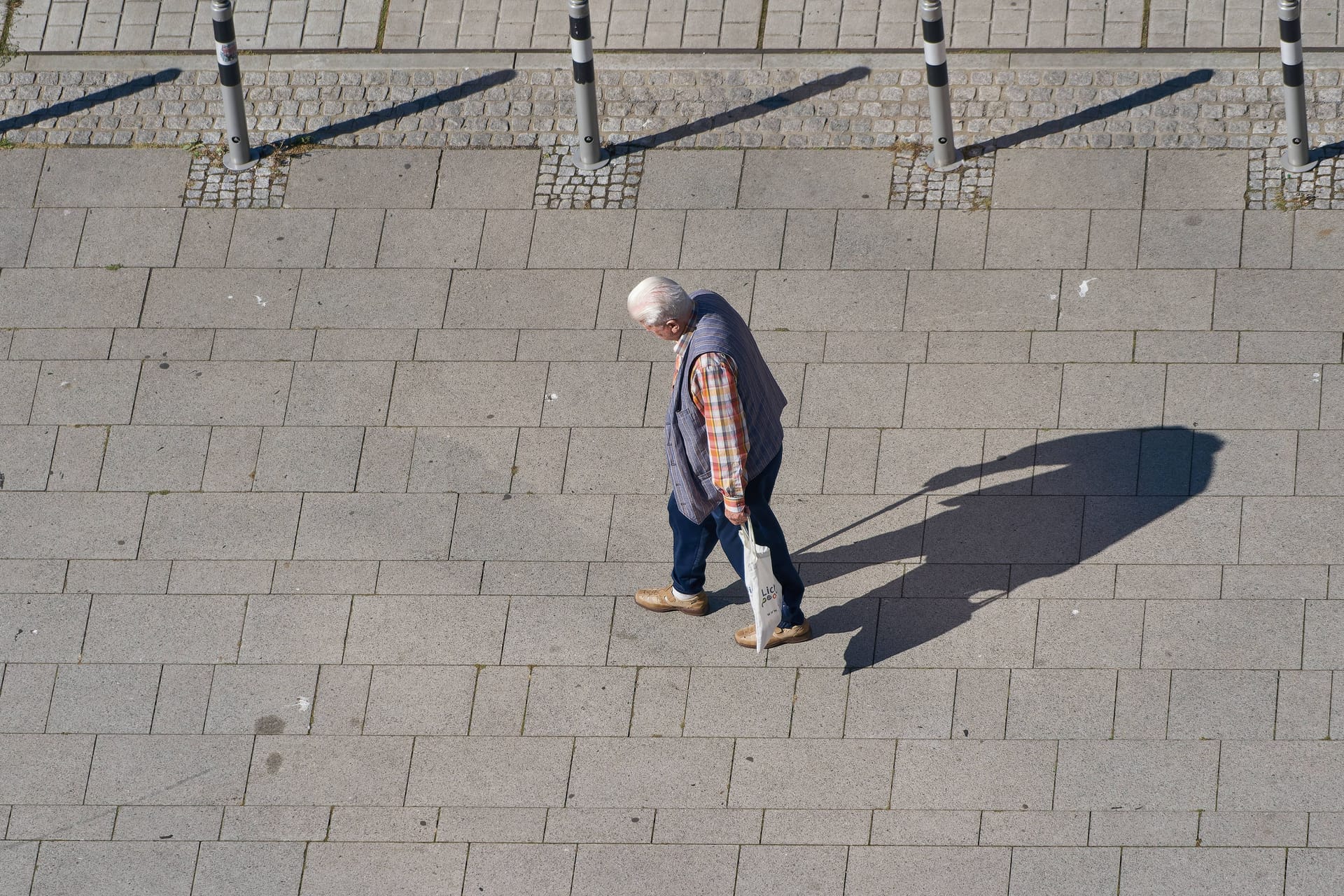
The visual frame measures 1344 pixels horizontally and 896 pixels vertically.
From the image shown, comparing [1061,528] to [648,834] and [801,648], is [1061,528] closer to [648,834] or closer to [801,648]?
[801,648]

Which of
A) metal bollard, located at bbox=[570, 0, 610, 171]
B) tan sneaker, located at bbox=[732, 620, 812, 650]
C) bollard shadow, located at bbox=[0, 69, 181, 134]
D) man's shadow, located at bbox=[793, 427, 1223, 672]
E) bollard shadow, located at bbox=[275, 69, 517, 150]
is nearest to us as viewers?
tan sneaker, located at bbox=[732, 620, 812, 650]

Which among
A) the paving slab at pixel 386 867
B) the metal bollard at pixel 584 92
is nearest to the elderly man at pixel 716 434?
the paving slab at pixel 386 867

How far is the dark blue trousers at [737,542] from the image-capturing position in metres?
6.59

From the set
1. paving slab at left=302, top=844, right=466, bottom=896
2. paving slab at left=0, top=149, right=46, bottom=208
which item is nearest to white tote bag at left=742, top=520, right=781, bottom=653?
paving slab at left=302, top=844, right=466, bottom=896

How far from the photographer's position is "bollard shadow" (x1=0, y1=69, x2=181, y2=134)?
30.1ft

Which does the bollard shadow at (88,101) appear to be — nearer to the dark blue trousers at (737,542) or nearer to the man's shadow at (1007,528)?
the dark blue trousers at (737,542)

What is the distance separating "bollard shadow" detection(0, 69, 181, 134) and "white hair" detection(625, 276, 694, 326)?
4.43m

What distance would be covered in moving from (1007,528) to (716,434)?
1790 mm

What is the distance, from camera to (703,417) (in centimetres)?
627

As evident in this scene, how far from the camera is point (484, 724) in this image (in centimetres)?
697

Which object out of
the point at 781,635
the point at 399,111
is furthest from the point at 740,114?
the point at 781,635

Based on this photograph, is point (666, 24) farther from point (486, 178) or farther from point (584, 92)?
point (486, 178)

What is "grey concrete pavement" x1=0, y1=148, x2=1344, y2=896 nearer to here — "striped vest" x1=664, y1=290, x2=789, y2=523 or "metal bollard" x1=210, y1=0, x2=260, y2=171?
"metal bollard" x1=210, y1=0, x2=260, y2=171

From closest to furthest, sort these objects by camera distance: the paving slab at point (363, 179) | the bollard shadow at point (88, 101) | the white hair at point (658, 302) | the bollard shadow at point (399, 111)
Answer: the white hair at point (658, 302) → the paving slab at point (363, 179) → the bollard shadow at point (399, 111) → the bollard shadow at point (88, 101)
